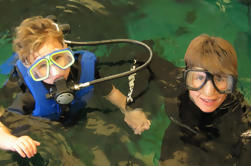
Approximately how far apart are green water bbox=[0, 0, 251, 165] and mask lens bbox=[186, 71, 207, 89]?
2.05ft

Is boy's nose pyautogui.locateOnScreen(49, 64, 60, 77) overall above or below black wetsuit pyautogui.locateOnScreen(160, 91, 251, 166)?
above

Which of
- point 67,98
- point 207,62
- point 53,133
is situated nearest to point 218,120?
point 207,62

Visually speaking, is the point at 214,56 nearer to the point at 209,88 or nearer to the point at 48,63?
the point at 209,88

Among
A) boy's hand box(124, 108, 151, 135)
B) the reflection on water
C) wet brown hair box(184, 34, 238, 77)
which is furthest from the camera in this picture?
the reflection on water

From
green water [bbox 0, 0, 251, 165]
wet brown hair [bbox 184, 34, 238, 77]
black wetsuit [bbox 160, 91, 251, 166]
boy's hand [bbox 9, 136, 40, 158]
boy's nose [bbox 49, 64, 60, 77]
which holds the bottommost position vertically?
black wetsuit [bbox 160, 91, 251, 166]

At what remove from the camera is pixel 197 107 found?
75.1 inches

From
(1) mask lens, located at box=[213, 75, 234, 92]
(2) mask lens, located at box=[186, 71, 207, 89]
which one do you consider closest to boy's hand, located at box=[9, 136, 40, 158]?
(2) mask lens, located at box=[186, 71, 207, 89]

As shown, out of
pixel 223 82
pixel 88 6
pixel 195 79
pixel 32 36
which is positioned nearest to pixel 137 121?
pixel 195 79

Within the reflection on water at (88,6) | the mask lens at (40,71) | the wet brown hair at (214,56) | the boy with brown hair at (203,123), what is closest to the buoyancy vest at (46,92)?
the mask lens at (40,71)

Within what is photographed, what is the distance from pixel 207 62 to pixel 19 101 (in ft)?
3.95

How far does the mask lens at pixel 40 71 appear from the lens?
1745 mm

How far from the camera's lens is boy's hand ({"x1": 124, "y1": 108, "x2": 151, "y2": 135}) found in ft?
7.08

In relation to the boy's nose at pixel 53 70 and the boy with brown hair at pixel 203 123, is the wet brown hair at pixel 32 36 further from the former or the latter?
the boy with brown hair at pixel 203 123

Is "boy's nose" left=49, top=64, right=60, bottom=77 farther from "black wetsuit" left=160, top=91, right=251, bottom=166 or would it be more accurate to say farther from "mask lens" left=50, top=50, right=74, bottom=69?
"black wetsuit" left=160, top=91, right=251, bottom=166
